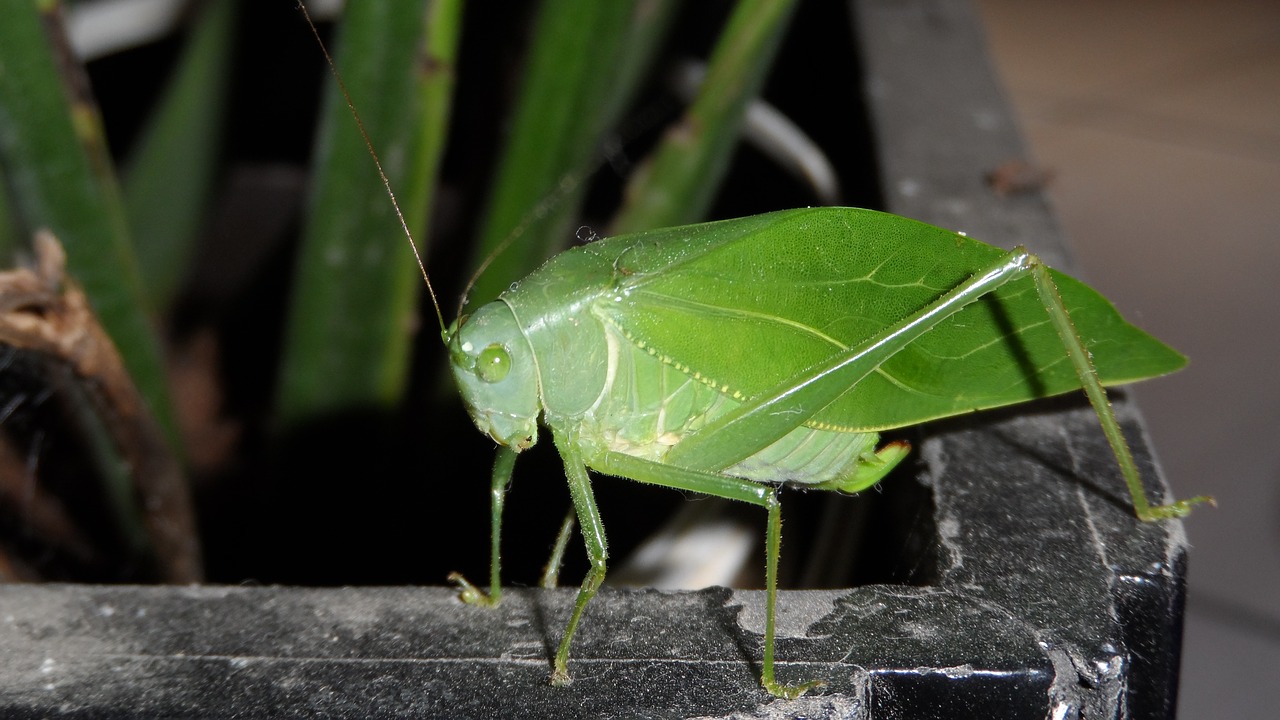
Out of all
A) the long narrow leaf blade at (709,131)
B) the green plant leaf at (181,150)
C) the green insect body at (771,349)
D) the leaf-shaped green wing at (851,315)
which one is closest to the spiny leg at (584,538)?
the green insect body at (771,349)

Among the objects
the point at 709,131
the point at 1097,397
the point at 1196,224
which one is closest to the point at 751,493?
the point at 1097,397

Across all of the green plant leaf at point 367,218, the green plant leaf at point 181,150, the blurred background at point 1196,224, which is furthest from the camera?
the blurred background at point 1196,224

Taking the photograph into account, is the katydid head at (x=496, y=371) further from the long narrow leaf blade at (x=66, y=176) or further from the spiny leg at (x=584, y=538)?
the long narrow leaf blade at (x=66, y=176)

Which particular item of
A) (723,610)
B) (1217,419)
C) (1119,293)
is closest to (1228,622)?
(1217,419)

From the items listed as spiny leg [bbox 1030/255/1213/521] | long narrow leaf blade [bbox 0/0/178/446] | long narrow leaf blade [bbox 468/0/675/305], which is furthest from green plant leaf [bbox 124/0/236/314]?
spiny leg [bbox 1030/255/1213/521]

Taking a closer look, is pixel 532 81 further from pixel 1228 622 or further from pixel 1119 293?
pixel 1119 293

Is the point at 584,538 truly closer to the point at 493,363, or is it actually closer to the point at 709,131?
the point at 493,363

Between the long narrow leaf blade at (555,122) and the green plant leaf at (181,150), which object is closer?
the long narrow leaf blade at (555,122)
